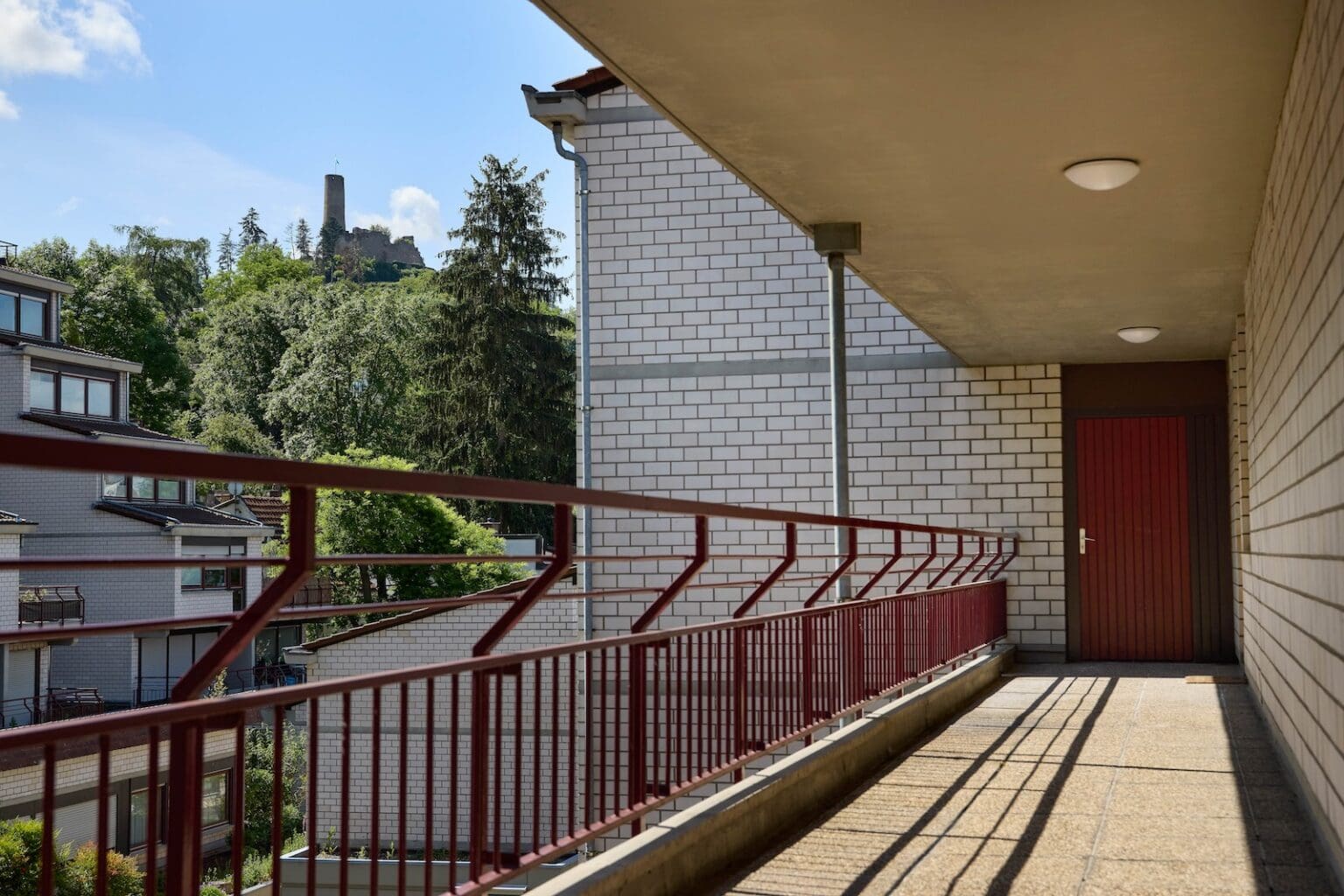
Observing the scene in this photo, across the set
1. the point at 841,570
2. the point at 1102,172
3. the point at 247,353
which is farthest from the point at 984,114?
the point at 247,353

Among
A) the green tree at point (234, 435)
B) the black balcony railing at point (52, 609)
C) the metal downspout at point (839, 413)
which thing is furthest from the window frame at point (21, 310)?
the metal downspout at point (839, 413)

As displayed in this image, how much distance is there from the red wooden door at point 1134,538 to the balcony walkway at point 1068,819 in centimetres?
465

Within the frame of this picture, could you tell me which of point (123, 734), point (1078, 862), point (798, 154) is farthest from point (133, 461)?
point (798, 154)

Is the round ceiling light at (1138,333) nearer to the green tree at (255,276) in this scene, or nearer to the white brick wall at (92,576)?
the white brick wall at (92,576)

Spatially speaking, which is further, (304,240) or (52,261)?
(304,240)

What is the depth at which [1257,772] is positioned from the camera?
523 centimetres

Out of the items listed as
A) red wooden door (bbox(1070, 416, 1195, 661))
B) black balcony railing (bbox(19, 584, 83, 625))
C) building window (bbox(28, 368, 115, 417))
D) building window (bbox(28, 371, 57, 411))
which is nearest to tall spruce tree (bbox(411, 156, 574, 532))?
building window (bbox(28, 368, 115, 417))

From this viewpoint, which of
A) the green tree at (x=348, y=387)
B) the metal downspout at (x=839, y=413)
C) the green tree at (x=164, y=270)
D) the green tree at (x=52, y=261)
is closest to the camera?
the metal downspout at (x=839, y=413)

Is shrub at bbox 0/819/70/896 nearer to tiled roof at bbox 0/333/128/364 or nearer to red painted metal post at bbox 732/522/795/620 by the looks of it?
red painted metal post at bbox 732/522/795/620

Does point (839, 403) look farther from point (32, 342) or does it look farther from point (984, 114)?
point (32, 342)

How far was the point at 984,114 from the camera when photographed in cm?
480

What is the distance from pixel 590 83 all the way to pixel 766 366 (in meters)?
3.14

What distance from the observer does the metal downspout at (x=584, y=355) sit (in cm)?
1277

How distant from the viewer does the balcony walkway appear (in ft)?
11.5
